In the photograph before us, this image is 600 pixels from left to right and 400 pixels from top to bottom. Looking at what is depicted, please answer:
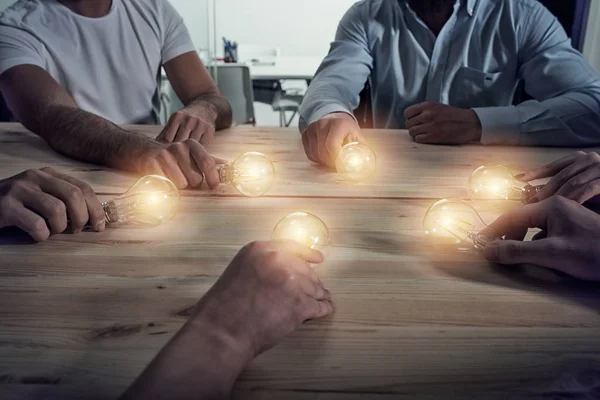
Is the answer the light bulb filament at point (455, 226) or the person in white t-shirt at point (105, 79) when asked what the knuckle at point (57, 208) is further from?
the light bulb filament at point (455, 226)

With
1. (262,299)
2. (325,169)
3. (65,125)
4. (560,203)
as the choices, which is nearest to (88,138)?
(65,125)

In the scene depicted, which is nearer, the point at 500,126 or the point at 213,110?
the point at 500,126

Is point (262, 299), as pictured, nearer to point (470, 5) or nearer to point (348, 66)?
point (348, 66)

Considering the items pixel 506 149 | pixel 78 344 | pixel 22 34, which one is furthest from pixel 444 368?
pixel 22 34

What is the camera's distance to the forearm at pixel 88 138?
812mm

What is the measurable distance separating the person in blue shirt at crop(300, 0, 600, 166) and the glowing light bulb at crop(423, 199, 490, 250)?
0.46 metres

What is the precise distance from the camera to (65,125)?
925mm

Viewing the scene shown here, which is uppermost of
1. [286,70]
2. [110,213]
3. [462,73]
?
[462,73]

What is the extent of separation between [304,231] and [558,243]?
0.25 meters

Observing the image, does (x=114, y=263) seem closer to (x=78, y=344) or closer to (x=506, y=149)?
(x=78, y=344)

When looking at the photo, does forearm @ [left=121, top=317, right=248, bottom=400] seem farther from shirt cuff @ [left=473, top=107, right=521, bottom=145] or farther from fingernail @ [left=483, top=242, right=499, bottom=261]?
shirt cuff @ [left=473, top=107, right=521, bottom=145]

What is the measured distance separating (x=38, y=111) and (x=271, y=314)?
2.96ft

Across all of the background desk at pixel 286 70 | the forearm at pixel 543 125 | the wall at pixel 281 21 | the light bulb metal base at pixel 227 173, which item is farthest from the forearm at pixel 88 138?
the wall at pixel 281 21

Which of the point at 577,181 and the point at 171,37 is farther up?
the point at 171,37
